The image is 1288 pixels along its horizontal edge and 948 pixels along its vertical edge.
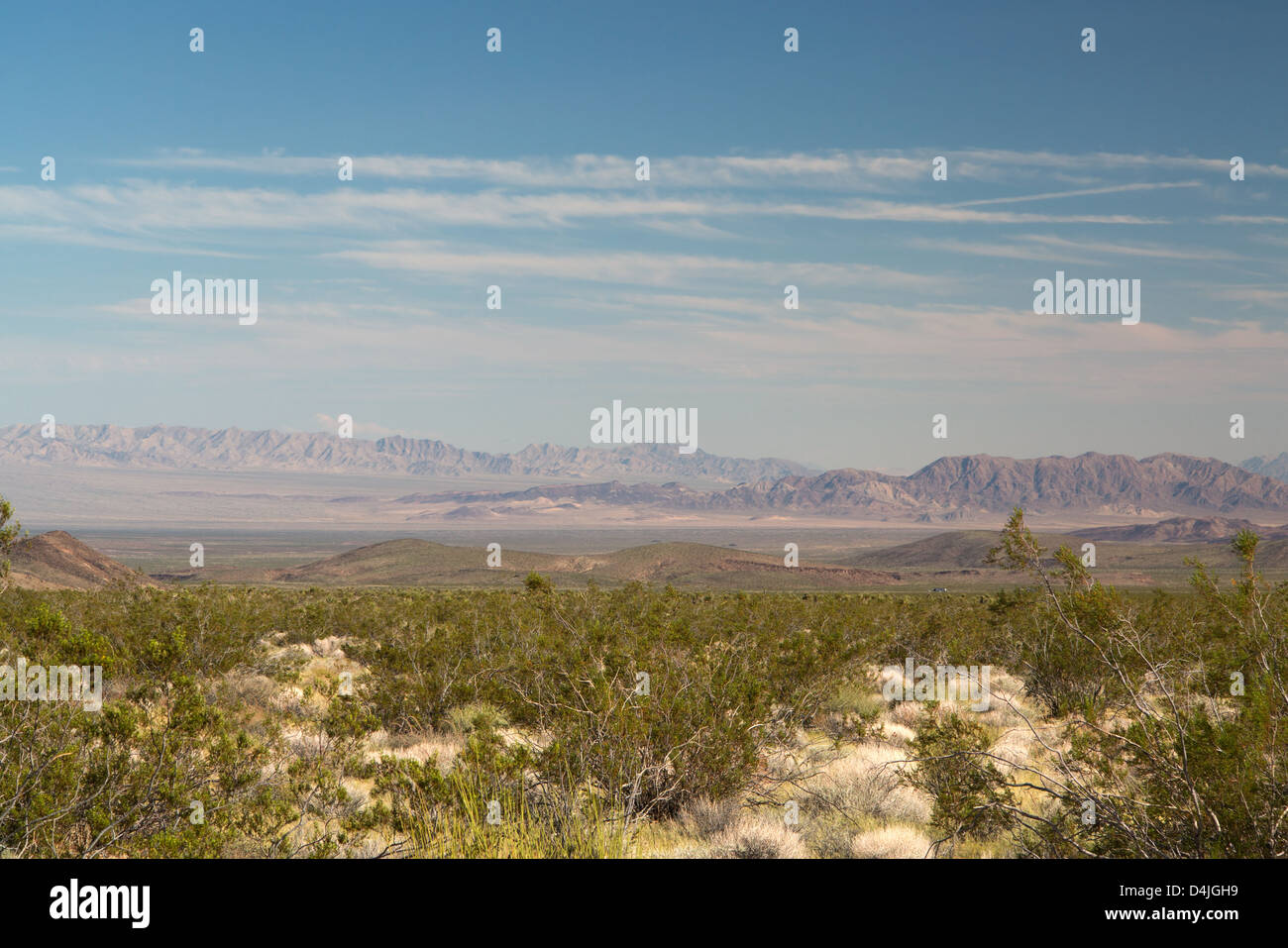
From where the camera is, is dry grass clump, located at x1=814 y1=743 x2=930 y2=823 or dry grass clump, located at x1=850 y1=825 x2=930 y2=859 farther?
dry grass clump, located at x1=814 y1=743 x2=930 y2=823

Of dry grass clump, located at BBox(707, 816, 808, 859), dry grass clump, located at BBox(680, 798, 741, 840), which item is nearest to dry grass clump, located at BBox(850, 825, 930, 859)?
dry grass clump, located at BBox(707, 816, 808, 859)

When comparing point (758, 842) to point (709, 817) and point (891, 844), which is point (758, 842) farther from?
point (891, 844)

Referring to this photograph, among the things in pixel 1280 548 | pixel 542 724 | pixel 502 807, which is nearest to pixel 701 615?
pixel 542 724


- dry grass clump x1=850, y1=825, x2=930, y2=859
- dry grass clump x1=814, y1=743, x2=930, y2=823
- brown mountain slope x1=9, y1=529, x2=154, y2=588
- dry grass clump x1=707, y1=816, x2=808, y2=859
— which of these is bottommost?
brown mountain slope x1=9, y1=529, x2=154, y2=588

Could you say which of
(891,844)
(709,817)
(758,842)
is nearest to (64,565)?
(709,817)

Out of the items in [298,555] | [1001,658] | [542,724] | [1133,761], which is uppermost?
[1133,761]

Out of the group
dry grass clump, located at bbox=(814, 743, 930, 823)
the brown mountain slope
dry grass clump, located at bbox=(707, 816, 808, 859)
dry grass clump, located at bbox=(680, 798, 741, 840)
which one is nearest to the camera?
dry grass clump, located at bbox=(707, 816, 808, 859)

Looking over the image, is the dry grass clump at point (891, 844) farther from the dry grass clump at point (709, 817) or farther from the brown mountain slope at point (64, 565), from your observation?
the brown mountain slope at point (64, 565)

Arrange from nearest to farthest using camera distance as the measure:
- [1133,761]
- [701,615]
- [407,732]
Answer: [1133,761], [407,732], [701,615]

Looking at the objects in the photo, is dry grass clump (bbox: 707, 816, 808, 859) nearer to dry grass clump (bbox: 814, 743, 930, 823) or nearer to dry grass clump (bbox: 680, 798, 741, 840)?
dry grass clump (bbox: 680, 798, 741, 840)

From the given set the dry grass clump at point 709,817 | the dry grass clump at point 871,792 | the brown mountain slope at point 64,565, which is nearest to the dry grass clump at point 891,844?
the dry grass clump at point 871,792
